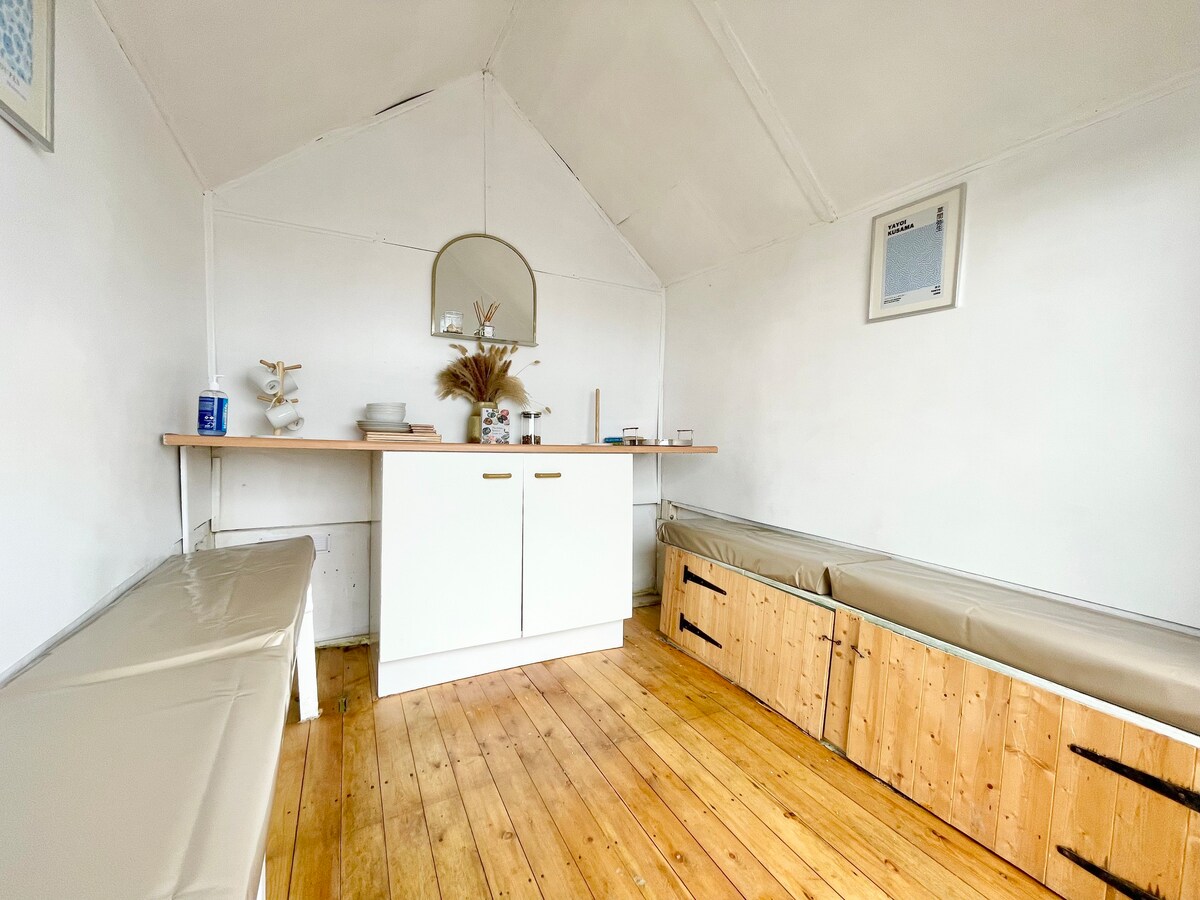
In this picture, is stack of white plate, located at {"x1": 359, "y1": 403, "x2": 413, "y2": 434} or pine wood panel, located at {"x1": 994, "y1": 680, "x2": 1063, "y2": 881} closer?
pine wood panel, located at {"x1": 994, "y1": 680, "x2": 1063, "y2": 881}

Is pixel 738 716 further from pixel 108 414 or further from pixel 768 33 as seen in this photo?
pixel 768 33

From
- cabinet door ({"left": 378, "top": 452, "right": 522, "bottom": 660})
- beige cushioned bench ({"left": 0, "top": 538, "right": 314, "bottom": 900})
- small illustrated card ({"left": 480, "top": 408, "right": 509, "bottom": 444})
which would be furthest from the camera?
small illustrated card ({"left": 480, "top": 408, "right": 509, "bottom": 444})

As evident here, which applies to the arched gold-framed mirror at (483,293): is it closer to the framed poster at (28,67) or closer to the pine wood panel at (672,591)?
the pine wood panel at (672,591)

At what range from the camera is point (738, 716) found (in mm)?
1914

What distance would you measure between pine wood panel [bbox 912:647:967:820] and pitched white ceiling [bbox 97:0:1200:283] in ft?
5.40

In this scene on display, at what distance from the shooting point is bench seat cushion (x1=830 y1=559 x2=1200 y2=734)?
105 centimetres

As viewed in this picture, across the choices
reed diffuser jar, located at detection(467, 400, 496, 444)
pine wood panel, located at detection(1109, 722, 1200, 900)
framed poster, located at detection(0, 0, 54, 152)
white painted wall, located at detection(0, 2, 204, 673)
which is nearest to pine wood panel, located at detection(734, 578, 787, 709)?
pine wood panel, located at detection(1109, 722, 1200, 900)

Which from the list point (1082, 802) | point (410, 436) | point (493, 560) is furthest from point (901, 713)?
point (410, 436)

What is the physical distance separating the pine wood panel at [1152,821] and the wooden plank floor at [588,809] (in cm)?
24

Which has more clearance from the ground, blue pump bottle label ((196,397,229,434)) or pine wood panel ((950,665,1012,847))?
blue pump bottle label ((196,397,229,434))

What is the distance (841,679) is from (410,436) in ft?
6.24

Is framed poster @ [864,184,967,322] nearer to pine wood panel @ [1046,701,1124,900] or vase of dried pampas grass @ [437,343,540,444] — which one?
pine wood panel @ [1046,701,1124,900]

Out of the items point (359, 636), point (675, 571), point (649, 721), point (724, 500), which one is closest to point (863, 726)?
point (649, 721)

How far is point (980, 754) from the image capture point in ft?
4.35
